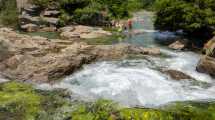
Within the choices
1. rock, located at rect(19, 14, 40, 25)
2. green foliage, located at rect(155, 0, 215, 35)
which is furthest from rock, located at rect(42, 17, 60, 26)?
green foliage, located at rect(155, 0, 215, 35)

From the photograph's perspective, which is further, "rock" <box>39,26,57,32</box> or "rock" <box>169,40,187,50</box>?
"rock" <box>39,26,57,32</box>

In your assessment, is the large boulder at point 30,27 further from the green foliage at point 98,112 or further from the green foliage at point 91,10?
the green foliage at point 98,112

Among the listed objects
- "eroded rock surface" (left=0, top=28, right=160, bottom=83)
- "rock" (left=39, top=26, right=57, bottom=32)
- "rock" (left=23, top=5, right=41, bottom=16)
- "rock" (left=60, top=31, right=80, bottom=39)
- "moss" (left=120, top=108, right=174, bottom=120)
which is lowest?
"rock" (left=39, top=26, right=57, bottom=32)

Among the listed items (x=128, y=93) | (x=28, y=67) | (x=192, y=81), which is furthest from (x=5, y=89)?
(x=192, y=81)

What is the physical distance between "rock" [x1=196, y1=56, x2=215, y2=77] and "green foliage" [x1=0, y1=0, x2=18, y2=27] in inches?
1120

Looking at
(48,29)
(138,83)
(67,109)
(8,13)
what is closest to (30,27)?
(48,29)

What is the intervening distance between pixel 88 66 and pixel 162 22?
1593 centimetres

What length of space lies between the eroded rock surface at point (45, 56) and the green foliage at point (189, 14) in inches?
269

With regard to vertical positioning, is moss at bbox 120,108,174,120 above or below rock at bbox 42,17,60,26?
above

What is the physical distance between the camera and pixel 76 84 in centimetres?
1705

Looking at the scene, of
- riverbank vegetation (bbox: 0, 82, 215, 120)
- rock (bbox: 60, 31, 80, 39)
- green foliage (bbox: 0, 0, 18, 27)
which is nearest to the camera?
riverbank vegetation (bbox: 0, 82, 215, 120)

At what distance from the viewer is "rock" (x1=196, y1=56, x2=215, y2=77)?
19.5m

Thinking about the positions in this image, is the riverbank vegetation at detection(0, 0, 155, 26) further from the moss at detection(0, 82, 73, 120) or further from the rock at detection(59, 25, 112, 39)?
the moss at detection(0, 82, 73, 120)

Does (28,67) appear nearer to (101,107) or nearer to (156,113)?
(101,107)
